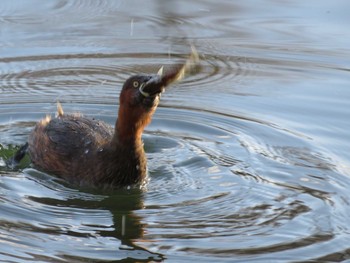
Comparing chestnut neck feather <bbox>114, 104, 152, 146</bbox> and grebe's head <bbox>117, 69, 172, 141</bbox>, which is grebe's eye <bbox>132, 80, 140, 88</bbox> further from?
chestnut neck feather <bbox>114, 104, 152, 146</bbox>

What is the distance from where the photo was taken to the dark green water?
706 cm

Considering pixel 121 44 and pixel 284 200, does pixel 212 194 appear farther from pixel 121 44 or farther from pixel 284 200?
pixel 121 44

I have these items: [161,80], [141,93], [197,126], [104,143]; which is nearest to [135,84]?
[141,93]

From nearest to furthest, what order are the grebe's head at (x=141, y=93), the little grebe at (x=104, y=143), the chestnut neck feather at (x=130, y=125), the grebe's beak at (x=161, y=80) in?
the grebe's beak at (x=161, y=80)
the grebe's head at (x=141, y=93)
the little grebe at (x=104, y=143)
the chestnut neck feather at (x=130, y=125)

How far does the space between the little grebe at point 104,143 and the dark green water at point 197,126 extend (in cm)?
14

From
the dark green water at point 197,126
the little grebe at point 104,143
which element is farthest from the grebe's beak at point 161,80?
the dark green water at point 197,126

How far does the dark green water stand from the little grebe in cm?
14

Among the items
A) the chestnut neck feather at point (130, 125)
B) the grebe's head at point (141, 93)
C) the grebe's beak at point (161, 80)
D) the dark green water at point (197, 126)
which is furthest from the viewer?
the chestnut neck feather at point (130, 125)

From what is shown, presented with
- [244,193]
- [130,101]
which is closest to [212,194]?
[244,193]

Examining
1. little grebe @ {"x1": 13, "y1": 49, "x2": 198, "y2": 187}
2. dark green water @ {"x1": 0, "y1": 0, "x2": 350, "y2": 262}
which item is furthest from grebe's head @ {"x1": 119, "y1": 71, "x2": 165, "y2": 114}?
dark green water @ {"x1": 0, "y1": 0, "x2": 350, "y2": 262}

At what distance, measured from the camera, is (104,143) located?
843cm

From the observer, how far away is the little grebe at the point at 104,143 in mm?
7945

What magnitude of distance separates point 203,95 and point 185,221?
3186 millimetres

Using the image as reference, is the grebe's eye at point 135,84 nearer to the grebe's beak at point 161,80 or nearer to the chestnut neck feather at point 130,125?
the grebe's beak at point 161,80
